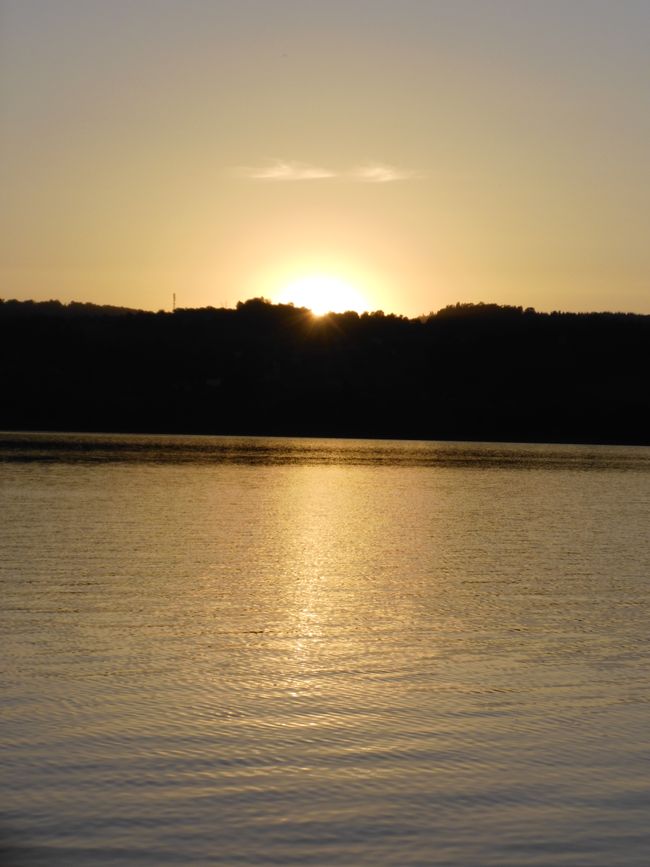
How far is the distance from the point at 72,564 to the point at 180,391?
15025 cm

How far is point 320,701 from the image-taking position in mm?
13320

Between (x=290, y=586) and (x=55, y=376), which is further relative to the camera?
(x=55, y=376)

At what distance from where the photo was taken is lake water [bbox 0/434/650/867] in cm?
923

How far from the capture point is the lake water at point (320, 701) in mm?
9234

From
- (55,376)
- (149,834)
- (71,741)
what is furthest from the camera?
(55,376)

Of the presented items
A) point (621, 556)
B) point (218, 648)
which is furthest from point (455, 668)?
point (621, 556)

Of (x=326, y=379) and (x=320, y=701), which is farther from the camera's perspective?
(x=326, y=379)

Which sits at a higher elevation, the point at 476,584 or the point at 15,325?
the point at 15,325

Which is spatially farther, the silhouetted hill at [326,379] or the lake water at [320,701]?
the silhouetted hill at [326,379]

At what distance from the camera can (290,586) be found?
23.3 m

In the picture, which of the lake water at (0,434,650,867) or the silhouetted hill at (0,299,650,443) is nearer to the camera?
the lake water at (0,434,650,867)

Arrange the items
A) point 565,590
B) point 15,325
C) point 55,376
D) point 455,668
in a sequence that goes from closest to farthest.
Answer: point 455,668 < point 565,590 < point 55,376 < point 15,325

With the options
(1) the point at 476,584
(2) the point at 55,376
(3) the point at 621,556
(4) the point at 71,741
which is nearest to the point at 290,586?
(1) the point at 476,584

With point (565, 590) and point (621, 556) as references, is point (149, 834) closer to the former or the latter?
point (565, 590)
